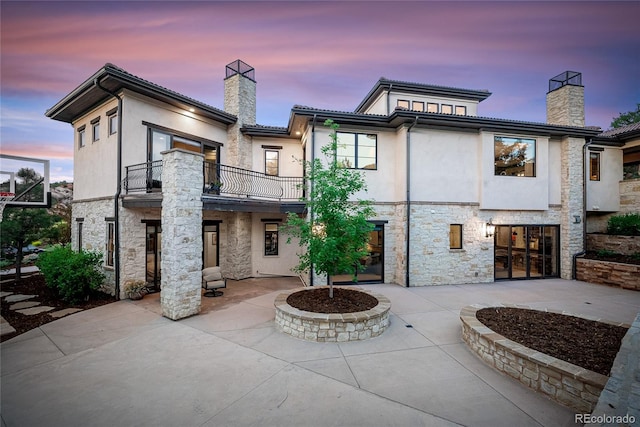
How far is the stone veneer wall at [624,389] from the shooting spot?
102 inches

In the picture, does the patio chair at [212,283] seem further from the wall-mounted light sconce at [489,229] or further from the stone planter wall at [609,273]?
the stone planter wall at [609,273]

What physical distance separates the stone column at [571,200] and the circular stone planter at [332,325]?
1098cm

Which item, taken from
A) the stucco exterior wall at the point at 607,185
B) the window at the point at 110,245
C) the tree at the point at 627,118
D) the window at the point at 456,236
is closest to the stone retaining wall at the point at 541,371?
the window at the point at 456,236

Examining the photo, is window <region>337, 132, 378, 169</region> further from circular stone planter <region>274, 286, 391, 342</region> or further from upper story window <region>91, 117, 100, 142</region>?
upper story window <region>91, 117, 100, 142</region>

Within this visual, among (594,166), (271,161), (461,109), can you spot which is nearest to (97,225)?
(271,161)

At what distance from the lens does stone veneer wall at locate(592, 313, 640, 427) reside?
8.50 feet

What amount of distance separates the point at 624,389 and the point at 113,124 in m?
13.4

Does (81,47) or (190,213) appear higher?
(81,47)

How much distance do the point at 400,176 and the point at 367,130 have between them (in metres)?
2.32

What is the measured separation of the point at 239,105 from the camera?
1169 centimetres

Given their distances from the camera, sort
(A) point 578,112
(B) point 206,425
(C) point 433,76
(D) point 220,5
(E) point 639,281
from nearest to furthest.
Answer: (B) point 206,425, (D) point 220,5, (E) point 639,281, (A) point 578,112, (C) point 433,76

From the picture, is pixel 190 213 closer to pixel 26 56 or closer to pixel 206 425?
pixel 206 425

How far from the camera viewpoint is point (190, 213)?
271 inches

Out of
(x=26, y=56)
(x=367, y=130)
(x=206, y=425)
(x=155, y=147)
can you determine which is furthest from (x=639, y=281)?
(x=26, y=56)
